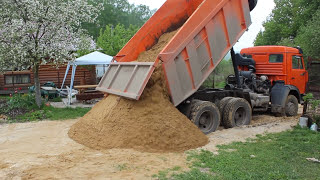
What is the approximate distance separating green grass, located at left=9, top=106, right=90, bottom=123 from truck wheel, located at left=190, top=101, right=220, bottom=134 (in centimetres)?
515

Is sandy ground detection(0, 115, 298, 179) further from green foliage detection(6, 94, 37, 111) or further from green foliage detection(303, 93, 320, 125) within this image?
green foliage detection(6, 94, 37, 111)

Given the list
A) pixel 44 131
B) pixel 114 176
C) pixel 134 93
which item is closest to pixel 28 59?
pixel 44 131

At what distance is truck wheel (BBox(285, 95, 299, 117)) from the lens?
10.3m

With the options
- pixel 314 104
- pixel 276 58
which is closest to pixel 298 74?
pixel 276 58

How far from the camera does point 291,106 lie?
10.4m

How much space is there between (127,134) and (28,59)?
21.5ft

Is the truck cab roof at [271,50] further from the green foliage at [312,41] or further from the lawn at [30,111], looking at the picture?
the green foliage at [312,41]

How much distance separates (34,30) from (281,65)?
8.78m

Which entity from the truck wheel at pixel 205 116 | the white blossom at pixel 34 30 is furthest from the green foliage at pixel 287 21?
the white blossom at pixel 34 30

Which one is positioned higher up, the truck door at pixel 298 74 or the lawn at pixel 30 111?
the truck door at pixel 298 74

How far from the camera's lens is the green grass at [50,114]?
10539 millimetres

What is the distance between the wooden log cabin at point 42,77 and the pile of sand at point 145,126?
12.5 m

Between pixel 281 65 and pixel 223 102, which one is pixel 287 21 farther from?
pixel 223 102

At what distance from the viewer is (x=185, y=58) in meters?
7.30
